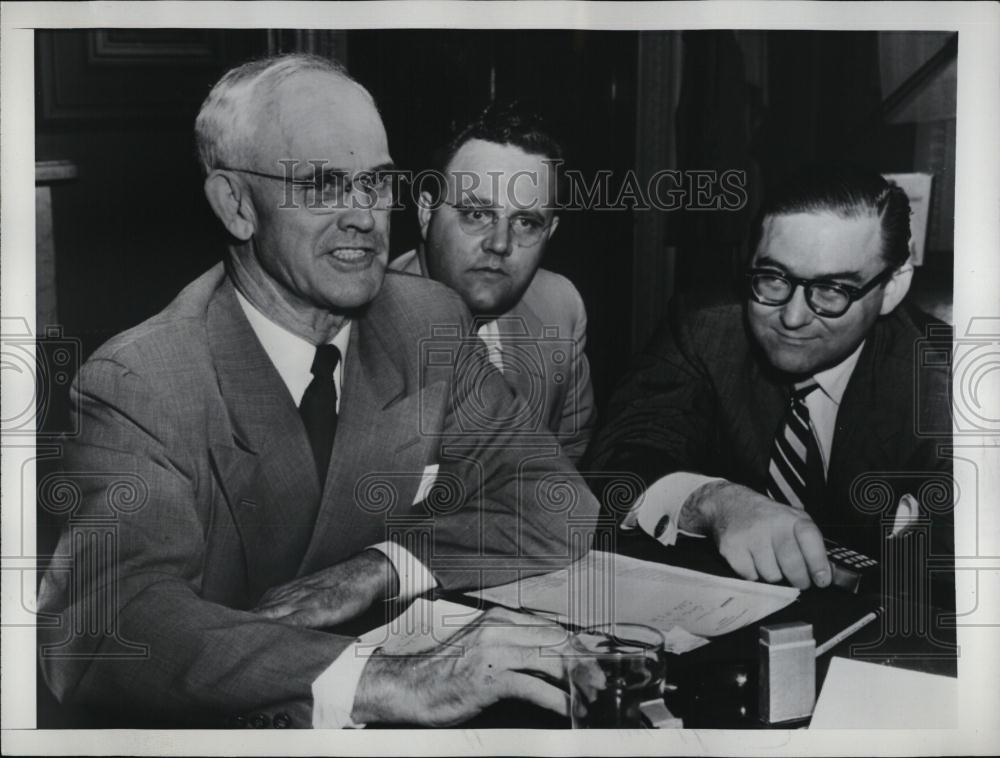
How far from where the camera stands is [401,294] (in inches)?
92.6

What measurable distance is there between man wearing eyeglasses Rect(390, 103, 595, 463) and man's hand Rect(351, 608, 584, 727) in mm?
386

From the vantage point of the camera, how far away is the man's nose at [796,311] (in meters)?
2.36

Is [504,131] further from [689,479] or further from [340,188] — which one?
[689,479]

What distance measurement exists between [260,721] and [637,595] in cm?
83

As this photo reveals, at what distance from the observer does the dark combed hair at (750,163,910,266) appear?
235 cm

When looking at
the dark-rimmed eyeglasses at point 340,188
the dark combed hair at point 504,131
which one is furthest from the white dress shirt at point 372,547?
the dark combed hair at point 504,131

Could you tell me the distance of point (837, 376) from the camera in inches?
94.5

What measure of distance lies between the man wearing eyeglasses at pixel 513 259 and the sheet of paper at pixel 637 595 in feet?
0.83

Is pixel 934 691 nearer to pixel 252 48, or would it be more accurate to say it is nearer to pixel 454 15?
pixel 454 15

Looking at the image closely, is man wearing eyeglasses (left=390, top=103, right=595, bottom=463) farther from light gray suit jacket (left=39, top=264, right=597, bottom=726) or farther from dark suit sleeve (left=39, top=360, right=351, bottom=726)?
dark suit sleeve (left=39, top=360, right=351, bottom=726)

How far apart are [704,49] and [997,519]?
1.19 m

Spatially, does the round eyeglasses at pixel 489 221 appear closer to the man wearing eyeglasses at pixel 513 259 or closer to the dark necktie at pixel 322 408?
the man wearing eyeglasses at pixel 513 259

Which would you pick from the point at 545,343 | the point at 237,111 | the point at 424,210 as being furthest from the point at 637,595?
the point at 237,111

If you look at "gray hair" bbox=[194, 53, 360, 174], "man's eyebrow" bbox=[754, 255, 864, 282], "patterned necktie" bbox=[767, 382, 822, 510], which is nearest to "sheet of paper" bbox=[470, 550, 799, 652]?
"patterned necktie" bbox=[767, 382, 822, 510]
